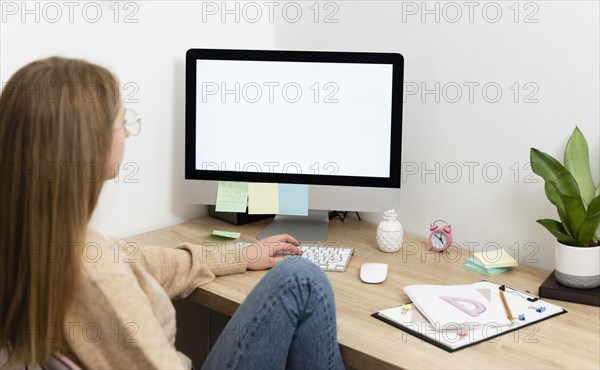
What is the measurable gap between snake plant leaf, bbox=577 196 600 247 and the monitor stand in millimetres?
634

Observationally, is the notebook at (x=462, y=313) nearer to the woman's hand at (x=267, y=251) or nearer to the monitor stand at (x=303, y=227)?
the woman's hand at (x=267, y=251)

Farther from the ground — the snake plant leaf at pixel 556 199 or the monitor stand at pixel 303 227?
the snake plant leaf at pixel 556 199

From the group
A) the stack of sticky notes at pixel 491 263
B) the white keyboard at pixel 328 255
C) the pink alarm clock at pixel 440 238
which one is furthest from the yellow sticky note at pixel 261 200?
the stack of sticky notes at pixel 491 263

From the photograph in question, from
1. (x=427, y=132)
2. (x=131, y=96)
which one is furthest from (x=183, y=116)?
(x=427, y=132)

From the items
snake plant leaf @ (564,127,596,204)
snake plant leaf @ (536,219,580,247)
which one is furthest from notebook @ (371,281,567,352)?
snake plant leaf @ (564,127,596,204)

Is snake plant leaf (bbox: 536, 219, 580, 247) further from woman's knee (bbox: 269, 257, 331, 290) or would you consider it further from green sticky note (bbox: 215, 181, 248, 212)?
green sticky note (bbox: 215, 181, 248, 212)

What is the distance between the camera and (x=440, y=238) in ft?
5.94

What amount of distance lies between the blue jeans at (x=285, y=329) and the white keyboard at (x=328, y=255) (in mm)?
356

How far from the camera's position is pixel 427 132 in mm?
1894

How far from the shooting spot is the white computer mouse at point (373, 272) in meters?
1.60

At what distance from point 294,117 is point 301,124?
0.02 metres

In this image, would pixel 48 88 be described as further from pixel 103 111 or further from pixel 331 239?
pixel 331 239

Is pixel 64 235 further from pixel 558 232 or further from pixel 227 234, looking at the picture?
pixel 558 232

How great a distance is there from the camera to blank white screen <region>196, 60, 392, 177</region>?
5.98 feet
